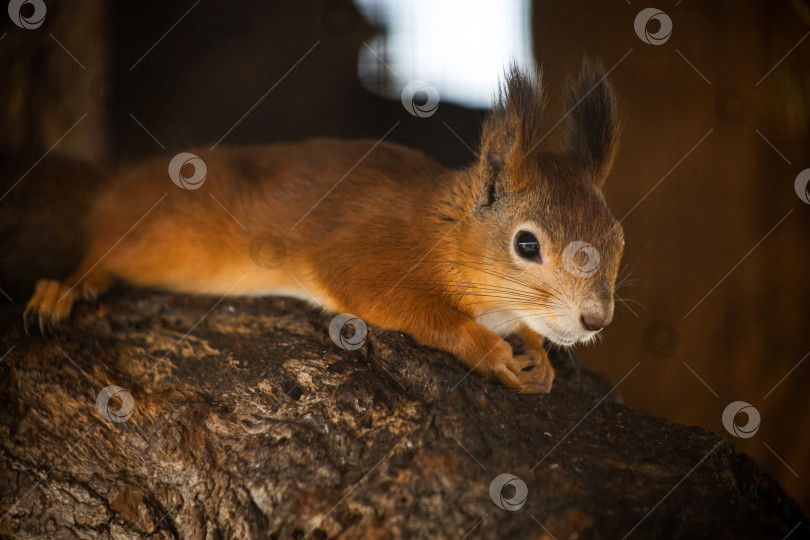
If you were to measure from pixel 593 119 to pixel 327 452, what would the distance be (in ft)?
3.34

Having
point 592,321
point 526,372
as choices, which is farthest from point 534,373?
point 592,321

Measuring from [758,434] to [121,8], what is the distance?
2.73 metres

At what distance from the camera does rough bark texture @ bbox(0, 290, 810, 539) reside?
924mm

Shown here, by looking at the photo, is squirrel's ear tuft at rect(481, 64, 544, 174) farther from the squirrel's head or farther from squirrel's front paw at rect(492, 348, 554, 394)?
squirrel's front paw at rect(492, 348, 554, 394)

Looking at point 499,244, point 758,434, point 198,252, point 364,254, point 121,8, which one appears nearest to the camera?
point 499,244

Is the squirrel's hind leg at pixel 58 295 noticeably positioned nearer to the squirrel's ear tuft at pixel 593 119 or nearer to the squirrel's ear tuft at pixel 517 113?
the squirrel's ear tuft at pixel 517 113

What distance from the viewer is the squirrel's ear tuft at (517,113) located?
1309mm

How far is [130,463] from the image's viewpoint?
→ 117 centimetres

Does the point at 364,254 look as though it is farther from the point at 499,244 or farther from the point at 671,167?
the point at 671,167

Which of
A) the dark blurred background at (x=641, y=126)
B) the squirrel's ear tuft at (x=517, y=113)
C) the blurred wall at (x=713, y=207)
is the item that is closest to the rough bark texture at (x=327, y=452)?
the squirrel's ear tuft at (x=517, y=113)

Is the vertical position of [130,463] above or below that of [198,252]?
below

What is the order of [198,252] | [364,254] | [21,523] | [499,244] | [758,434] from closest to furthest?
[21,523] → [499,244] → [364,254] → [198,252] → [758,434]

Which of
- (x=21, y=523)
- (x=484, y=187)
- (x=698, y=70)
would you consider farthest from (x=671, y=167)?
(x=21, y=523)

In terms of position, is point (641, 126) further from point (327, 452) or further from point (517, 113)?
point (327, 452)
